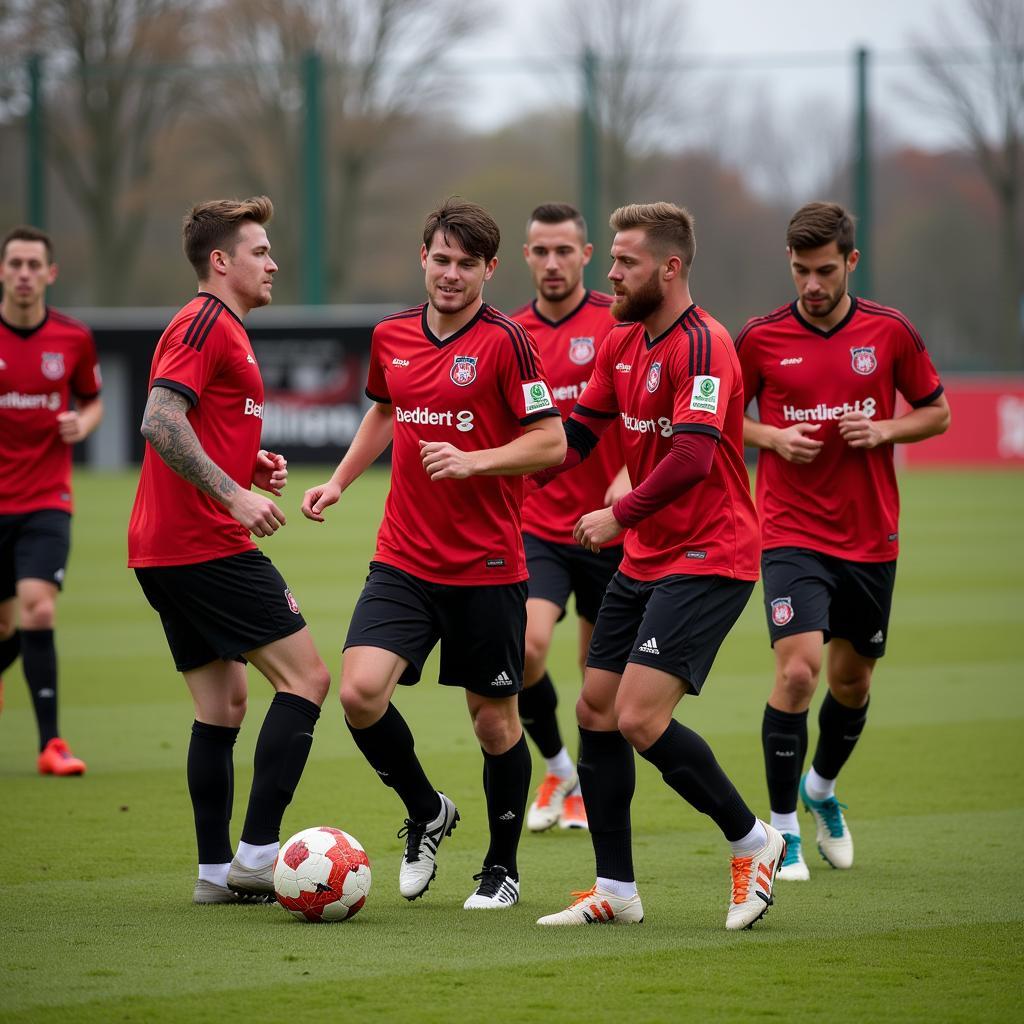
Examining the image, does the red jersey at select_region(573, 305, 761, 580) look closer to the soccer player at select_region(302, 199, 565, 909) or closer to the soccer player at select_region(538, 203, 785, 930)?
the soccer player at select_region(538, 203, 785, 930)

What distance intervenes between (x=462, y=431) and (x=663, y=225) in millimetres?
990

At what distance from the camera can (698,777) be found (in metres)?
5.20

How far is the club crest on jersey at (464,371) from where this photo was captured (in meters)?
5.57

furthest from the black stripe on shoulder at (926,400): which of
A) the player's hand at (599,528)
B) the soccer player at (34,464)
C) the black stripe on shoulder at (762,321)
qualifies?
the soccer player at (34,464)

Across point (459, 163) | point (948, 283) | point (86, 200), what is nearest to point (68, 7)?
point (86, 200)

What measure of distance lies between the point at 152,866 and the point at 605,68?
27.2 meters

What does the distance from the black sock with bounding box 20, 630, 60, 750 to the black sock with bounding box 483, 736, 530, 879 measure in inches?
131

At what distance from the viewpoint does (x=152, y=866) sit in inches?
241

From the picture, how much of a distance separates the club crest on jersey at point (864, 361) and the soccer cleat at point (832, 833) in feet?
5.66

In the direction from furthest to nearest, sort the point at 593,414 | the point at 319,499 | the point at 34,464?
the point at 34,464
the point at 593,414
the point at 319,499

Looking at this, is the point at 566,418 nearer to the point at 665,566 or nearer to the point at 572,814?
the point at 572,814

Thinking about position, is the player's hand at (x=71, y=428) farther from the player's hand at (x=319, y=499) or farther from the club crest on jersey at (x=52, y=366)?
the player's hand at (x=319, y=499)

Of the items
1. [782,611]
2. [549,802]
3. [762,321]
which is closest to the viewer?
[782,611]

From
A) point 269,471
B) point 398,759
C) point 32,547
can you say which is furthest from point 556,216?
point 32,547
